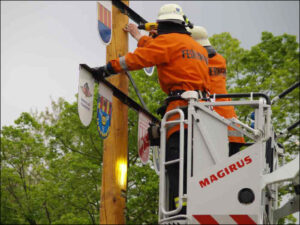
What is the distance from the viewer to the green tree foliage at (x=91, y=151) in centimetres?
1769

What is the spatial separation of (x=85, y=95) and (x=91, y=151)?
12231mm

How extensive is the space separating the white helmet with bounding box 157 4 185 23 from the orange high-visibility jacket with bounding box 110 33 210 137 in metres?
0.27

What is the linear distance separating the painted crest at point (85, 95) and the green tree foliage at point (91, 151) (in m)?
10.1

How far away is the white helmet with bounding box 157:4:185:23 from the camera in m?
6.70

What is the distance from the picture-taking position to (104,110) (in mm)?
7316

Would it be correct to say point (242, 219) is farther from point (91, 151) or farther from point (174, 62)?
point (91, 151)

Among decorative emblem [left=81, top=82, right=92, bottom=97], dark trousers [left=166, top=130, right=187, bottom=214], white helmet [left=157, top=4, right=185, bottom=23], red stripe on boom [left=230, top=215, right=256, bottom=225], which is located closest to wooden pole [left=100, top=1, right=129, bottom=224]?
decorative emblem [left=81, top=82, right=92, bottom=97]

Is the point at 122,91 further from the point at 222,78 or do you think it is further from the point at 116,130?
the point at 222,78

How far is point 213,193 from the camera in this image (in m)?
4.96

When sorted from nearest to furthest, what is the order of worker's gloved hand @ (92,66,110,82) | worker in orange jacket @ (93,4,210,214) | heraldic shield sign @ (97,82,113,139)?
worker in orange jacket @ (93,4,210,214) < worker's gloved hand @ (92,66,110,82) < heraldic shield sign @ (97,82,113,139)

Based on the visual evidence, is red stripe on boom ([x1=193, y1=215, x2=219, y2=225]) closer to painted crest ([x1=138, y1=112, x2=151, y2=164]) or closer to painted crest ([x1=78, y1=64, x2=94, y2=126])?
painted crest ([x1=78, y1=64, x2=94, y2=126])

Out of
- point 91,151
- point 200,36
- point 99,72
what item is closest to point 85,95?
point 99,72

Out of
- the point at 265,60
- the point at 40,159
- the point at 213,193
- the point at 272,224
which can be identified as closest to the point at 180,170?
the point at 213,193

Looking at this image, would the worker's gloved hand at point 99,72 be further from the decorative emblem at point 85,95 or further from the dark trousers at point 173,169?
the dark trousers at point 173,169
